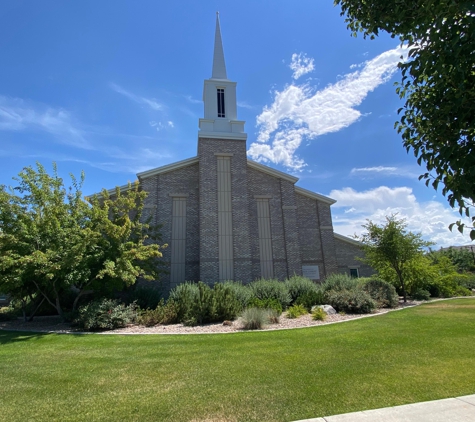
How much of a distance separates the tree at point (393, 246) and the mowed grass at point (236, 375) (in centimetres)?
967

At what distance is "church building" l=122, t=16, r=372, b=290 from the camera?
65.4ft

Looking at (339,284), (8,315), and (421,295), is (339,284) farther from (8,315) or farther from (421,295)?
(8,315)

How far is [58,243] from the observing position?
43.1ft

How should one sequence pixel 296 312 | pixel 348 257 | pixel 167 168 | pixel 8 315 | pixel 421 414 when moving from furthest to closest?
pixel 348 257 < pixel 167 168 < pixel 8 315 < pixel 296 312 < pixel 421 414

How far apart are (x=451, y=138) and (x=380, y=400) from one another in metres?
3.72

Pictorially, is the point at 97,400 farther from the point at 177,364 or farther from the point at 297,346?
the point at 297,346

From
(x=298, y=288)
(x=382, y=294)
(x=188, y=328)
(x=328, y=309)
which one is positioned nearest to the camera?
(x=188, y=328)

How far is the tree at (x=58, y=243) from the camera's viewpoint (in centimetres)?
1234

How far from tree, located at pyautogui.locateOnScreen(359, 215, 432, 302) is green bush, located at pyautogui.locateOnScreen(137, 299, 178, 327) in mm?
13319

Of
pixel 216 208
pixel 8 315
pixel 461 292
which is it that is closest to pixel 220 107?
pixel 216 208

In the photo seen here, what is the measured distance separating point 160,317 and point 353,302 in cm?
893

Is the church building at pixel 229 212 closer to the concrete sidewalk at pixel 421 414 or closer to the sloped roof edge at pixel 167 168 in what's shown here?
the sloped roof edge at pixel 167 168

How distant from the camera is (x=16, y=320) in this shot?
1602cm

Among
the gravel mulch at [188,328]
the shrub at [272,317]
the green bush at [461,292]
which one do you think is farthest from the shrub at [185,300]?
the green bush at [461,292]
